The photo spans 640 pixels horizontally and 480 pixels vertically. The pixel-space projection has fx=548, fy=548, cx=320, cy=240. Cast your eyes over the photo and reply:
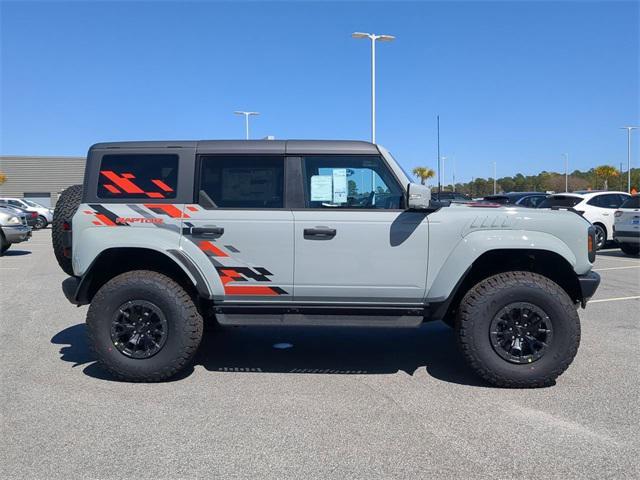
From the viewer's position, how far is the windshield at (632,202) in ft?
46.0

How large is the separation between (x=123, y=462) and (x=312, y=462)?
44.8 inches

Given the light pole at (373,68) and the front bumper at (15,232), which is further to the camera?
the light pole at (373,68)

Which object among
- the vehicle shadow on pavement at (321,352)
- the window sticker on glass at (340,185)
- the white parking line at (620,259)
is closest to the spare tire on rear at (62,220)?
the vehicle shadow on pavement at (321,352)

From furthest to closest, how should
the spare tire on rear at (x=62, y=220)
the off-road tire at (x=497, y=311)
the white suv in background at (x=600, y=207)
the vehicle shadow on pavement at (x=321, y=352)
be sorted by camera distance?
the white suv in background at (x=600, y=207) < the vehicle shadow on pavement at (x=321, y=352) < the spare tire on rear at (x=62, y=220) < the off-road tire at (x=497, y=311)

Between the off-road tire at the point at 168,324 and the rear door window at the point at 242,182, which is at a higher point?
the rear door window at the point at 242,182

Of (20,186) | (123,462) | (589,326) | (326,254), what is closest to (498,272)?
(326,254)

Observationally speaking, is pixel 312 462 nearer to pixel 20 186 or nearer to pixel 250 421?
pixel 250 421

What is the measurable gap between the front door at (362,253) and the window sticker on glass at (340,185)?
0.08 meters

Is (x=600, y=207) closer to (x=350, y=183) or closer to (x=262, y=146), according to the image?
(x=350, y=183)

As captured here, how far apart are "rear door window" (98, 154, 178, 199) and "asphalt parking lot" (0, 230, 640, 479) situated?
165cm

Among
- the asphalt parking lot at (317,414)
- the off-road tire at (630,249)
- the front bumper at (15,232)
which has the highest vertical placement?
the front bumper at (15,232)

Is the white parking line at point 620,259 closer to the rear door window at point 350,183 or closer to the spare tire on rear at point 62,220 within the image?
the rear door window at point 350,183

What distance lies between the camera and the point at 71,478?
123 inches

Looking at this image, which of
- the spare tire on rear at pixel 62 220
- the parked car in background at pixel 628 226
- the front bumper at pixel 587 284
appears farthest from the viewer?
the parked car in background at pixel 628 226
